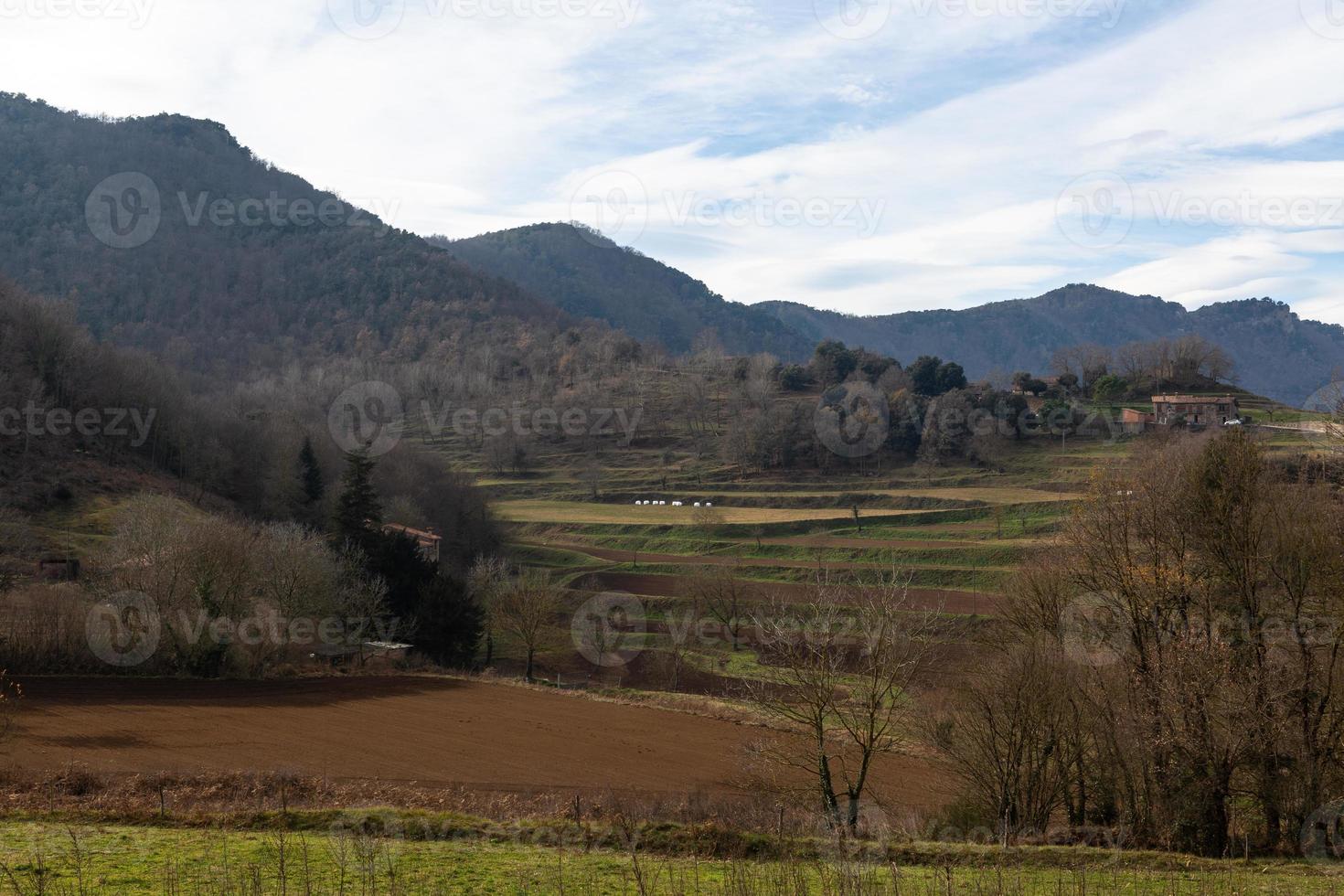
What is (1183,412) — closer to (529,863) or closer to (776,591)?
(776,591)

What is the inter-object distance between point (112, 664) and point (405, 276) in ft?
511

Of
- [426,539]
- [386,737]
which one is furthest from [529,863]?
[426,539]

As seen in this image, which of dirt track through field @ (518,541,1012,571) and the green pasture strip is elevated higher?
the green pasture strip

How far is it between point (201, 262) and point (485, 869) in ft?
605

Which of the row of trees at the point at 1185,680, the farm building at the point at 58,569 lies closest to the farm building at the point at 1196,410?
the row of trees at the point at 1185,680

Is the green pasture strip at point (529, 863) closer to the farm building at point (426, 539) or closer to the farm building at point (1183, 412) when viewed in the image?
the farm building at point (426, 539)

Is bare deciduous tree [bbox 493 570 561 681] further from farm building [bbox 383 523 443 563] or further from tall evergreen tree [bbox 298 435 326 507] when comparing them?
tall evergreen tree [bbox 298 435 326 507]

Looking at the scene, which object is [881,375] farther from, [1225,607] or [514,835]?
[514,835]

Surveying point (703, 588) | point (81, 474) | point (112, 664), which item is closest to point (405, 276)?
point (81, 474)

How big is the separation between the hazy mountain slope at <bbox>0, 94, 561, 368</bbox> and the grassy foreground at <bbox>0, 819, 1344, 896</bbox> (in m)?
149

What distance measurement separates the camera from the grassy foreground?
10562 mm

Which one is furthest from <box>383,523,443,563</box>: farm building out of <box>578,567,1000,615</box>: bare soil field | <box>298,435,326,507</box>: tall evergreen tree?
<box>578,567,1000,615</box>: bare soil field

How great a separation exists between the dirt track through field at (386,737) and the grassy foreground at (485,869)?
8955 mm

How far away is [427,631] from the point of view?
44.8 meters
